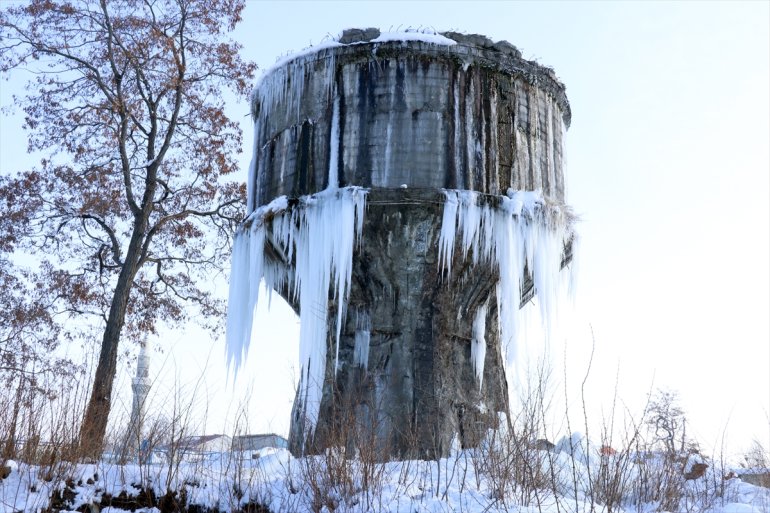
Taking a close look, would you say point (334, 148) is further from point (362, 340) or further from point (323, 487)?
point (323, 487)

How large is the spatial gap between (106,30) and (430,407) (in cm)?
959

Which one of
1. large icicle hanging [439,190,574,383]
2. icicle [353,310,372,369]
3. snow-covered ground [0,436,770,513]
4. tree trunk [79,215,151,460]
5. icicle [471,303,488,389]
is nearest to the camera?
snow-covered ground [0,436,770,513]

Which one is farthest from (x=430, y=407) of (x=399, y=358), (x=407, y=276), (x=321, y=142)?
(x=321, y=142)

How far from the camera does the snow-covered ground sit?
Answer: 7773 mm

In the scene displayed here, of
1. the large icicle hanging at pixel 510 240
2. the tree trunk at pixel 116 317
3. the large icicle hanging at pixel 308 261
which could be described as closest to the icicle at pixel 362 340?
the large icicle hanging at pixel 308 261

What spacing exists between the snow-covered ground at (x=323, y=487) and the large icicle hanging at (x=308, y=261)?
369 cm

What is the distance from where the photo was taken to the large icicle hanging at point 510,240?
1218 centimetres

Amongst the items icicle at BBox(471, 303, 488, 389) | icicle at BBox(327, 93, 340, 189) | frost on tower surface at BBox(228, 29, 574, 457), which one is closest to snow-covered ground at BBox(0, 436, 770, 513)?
frost on tower surface at BBox(228, 29, 574, 457)

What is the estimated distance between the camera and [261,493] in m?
8.23

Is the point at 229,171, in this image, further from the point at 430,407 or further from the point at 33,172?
the point at 430,407

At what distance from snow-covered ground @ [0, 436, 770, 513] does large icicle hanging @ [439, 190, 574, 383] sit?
3.94 metres

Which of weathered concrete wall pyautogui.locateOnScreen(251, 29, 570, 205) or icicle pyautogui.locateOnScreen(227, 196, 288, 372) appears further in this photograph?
icicle pyautogui.locateOnScreen(227, 196, 288, 372)

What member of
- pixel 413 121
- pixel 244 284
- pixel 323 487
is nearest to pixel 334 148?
pixel 413 121

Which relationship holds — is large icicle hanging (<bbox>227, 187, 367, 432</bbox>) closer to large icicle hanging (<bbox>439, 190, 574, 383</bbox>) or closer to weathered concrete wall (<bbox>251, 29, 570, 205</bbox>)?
weathered concrete wall (<bbox>251, 29, 570, 205</bbox>)
